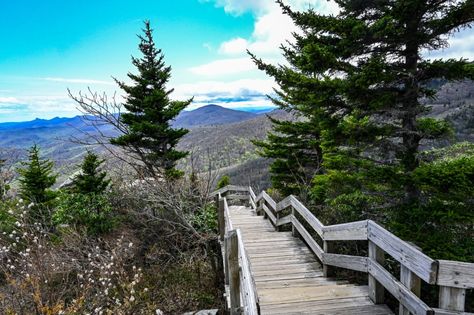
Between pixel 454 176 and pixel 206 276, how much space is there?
802cm

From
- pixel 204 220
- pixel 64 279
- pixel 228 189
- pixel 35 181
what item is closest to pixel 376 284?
pixel 204 220

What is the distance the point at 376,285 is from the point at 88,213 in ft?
45.2

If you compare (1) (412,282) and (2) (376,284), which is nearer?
(1) (412,282)

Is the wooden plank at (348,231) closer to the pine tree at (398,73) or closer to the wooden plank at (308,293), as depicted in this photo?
the wooden plank at (308,293)

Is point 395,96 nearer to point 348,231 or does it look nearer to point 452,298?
point 348,231

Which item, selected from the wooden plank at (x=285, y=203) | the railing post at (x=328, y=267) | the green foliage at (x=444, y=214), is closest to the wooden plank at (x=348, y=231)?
the railing post at (x=328, y=267)

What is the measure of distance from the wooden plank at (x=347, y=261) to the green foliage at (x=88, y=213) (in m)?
11.8

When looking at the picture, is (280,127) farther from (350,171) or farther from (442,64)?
(442,64)

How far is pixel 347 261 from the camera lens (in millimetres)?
→ 4449

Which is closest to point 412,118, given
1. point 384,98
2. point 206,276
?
point 384,98

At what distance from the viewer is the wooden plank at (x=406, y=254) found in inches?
105

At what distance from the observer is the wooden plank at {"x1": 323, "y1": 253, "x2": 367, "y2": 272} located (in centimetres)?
412

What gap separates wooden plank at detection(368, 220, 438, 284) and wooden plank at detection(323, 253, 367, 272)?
1.60 ft

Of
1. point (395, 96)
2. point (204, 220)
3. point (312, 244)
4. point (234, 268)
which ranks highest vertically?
point (395, 96)
